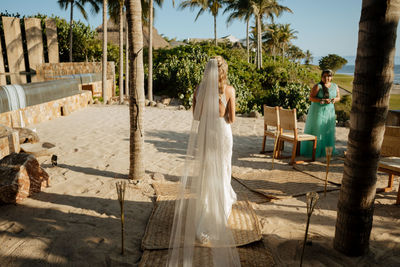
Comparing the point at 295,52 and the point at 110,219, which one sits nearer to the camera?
the point at 110,219

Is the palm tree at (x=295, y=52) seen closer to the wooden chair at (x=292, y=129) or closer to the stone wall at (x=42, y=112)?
the stone wall at (x=42, y=112)

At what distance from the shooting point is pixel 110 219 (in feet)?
11.9

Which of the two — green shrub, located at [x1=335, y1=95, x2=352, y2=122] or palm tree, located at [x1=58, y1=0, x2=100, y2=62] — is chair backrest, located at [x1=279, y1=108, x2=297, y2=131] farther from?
palm tree, located at [x1=58, y1=0, x2=100, y2=62]

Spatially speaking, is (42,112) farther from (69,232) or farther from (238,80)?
(238,80)

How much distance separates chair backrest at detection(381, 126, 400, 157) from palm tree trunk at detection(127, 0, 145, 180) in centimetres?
368

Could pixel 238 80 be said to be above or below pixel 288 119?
above

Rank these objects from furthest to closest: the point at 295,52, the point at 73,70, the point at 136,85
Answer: the point at 295,52
the point at 73,70
the point at 136,85

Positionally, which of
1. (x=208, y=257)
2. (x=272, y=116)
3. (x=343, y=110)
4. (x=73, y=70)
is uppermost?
(x=73, y=70)

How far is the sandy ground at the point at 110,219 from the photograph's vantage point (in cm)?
288

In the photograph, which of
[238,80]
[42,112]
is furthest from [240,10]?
[42,112]

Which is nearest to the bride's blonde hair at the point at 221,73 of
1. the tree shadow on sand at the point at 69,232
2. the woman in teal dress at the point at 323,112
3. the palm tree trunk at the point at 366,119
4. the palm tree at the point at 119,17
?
the palm tree trunk at the point at 366,119

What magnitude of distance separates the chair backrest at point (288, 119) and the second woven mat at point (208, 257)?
130 inches

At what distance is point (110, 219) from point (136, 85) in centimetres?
199

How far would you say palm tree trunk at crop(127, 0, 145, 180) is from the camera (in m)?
Answer: 4.31
